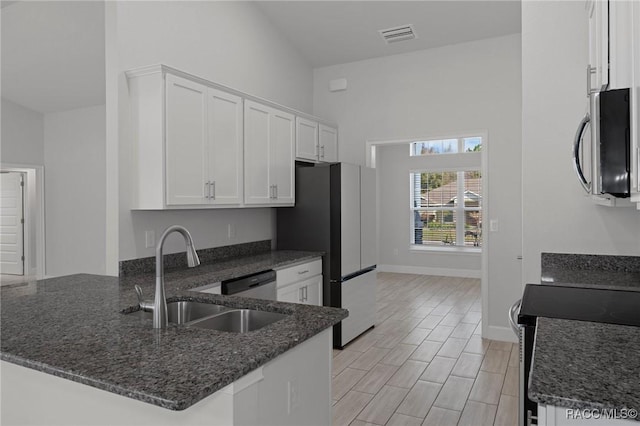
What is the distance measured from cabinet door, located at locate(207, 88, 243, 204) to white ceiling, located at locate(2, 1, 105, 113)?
6.16 feet

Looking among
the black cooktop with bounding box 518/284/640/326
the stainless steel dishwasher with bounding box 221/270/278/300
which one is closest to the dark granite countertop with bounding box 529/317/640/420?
the black cooktop with bounding box 518/284/640/326

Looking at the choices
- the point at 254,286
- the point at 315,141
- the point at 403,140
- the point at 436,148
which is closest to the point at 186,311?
the point at 254,286

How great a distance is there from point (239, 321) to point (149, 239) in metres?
1.59

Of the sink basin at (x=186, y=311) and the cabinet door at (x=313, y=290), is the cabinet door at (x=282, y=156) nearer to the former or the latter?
the cabinet door at (x=313, y=290)

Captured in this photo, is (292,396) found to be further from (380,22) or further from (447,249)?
(447,249)

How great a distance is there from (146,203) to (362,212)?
230 centimetres

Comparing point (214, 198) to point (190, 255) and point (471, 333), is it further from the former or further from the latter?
point (471, 333)

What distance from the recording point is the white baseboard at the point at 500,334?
167 inches

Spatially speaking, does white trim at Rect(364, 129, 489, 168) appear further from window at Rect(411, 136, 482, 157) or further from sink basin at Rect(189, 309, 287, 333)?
sink basin at Rect(189, 309, 287, 333)

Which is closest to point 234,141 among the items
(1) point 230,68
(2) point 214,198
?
(2) point 214,198

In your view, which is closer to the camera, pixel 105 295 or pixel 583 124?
pixel 583 124

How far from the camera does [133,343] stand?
1.38 metres

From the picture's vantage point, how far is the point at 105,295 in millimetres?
2152

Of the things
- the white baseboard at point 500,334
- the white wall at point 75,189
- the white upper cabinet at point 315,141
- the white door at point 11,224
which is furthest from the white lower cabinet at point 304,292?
the white door at point 11,224
